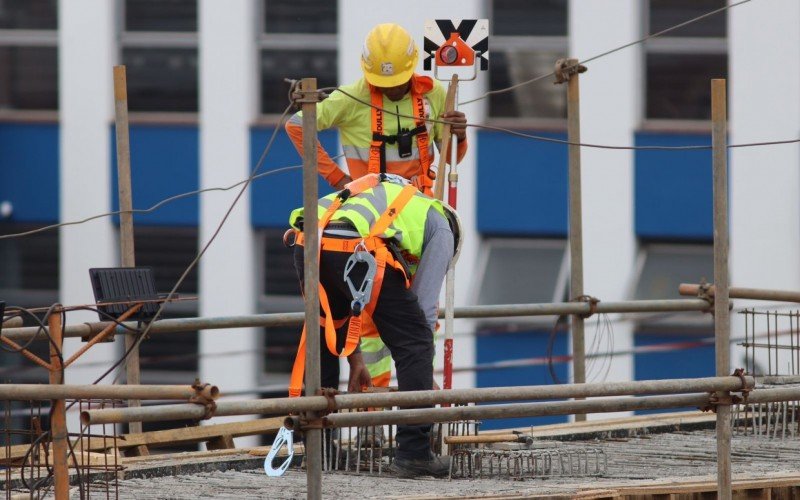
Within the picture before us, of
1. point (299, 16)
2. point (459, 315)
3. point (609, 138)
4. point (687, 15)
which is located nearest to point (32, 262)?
point (299, 16)

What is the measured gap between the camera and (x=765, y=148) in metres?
16.4

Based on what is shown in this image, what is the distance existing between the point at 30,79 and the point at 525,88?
5.19 metres

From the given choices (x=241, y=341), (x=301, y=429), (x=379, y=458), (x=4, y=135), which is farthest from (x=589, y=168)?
(x=301, y=429)

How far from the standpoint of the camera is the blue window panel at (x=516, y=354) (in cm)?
1714

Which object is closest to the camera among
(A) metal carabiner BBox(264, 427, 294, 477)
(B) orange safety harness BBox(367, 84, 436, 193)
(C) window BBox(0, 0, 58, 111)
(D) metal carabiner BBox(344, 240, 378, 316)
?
(A) metal carabiner BBox(264, 427, 294, 477)

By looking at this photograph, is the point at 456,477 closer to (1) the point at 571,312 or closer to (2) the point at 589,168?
(1) the point at 571,312

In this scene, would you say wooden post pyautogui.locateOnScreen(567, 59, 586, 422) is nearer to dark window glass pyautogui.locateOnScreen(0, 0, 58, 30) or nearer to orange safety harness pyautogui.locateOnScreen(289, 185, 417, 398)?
orange safety harness pyautogui.locateOnScreen(289, 185, 417, 398)

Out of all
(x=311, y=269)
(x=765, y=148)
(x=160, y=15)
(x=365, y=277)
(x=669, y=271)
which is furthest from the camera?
(x=160, y=15)

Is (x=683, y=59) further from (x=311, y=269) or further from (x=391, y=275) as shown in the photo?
(x=311, y=269)

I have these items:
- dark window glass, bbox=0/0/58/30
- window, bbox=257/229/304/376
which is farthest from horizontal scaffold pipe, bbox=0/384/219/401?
dark window glass, bbox=0/0/58/30

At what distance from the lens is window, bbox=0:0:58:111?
18875 mm

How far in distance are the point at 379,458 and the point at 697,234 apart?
9.38m

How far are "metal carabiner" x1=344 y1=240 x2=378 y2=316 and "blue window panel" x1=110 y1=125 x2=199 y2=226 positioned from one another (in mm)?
10725

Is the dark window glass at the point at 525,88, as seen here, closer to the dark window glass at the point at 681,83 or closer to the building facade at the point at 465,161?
the building facade at the point at 465,161
